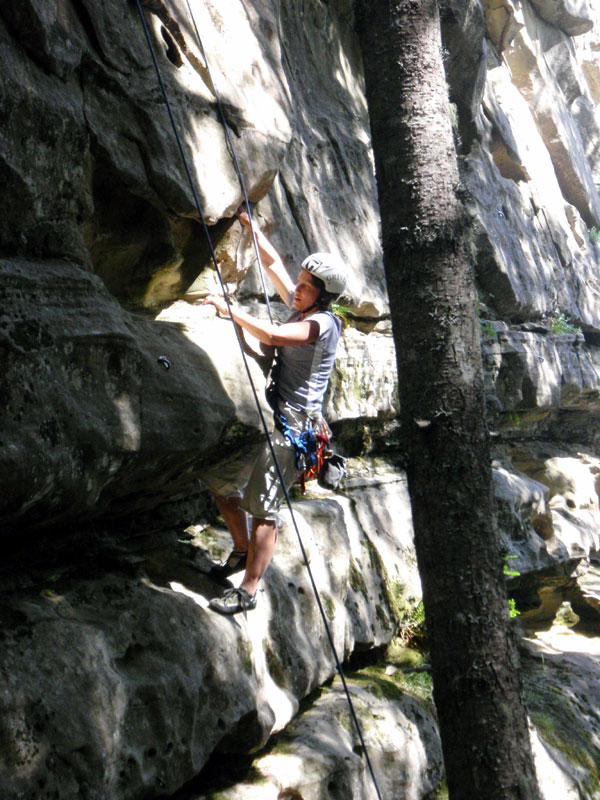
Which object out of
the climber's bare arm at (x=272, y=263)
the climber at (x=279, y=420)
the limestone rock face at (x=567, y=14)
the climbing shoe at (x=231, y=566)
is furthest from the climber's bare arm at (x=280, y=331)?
the limestone rock face at (x=567, y=14)

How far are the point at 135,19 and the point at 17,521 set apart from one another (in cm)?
315

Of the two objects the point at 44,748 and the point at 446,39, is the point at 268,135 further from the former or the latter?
the point at 446,39

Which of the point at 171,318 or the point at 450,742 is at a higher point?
the point at 171,318

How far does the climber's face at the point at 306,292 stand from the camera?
4590 mm

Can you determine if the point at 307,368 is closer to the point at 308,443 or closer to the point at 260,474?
the point at 308,443

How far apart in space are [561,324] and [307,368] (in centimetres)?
958

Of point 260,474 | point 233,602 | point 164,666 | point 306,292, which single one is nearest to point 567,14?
point 306,292

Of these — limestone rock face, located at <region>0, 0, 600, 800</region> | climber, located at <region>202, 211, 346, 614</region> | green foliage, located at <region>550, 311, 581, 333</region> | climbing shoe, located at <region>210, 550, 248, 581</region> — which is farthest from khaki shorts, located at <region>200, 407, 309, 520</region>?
green foliage, located at <region>550, 311, 581, 333</region>

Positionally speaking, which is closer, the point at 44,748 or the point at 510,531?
the point at 44,748

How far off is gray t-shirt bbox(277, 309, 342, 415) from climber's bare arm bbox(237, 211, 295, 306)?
683 mm

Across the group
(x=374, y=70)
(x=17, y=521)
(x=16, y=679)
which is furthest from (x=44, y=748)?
(x=374, y=70)

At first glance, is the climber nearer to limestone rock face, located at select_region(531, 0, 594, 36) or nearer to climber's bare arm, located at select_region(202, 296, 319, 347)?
climber's bare arm, located at select_region(202, 296, 319, 347)

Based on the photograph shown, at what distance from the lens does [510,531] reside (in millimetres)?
9516

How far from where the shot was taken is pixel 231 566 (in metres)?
4.66
